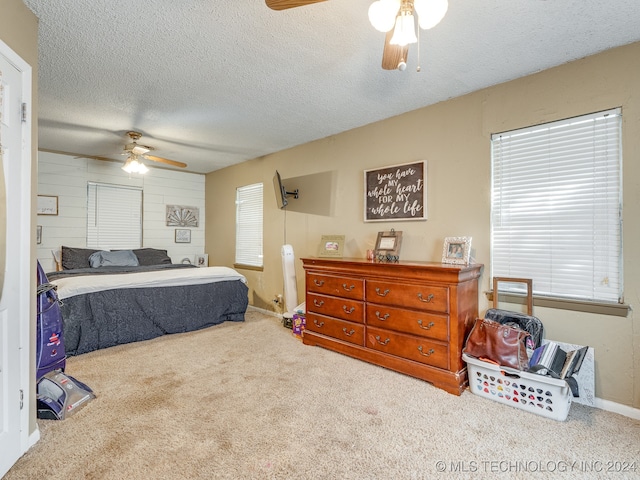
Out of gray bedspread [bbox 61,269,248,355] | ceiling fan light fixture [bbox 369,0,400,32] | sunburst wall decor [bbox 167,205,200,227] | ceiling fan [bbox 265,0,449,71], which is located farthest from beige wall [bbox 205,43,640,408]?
sunburst wall decor [bbox 167,205,200,227]

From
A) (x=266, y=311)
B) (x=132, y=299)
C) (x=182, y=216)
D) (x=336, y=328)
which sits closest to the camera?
(x=336, y=328)

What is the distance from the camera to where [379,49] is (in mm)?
2121

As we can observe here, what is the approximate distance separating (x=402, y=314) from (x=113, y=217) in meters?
4.88

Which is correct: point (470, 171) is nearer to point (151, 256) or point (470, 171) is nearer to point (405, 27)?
point (405, 27)

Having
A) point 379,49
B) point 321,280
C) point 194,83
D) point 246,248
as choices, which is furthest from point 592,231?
point 246,248

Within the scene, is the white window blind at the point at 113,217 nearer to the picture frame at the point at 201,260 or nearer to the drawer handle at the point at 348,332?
the picture frame at the point at 201,260

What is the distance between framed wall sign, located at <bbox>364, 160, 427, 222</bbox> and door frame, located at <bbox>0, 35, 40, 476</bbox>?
9.04 ft

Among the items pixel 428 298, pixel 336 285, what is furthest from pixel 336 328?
pixel 428 298

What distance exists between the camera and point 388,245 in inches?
126

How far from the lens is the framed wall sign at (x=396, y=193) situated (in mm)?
3092

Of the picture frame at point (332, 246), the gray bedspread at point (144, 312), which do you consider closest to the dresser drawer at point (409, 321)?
the picture frame at point (332, 246)

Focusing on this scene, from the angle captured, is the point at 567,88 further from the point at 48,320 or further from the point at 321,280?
the point at 48,320

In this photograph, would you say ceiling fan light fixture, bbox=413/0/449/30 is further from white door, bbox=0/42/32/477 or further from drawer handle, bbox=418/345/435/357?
drawer handle, bbox=418/345/435/357

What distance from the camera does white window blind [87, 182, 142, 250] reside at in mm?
4984
